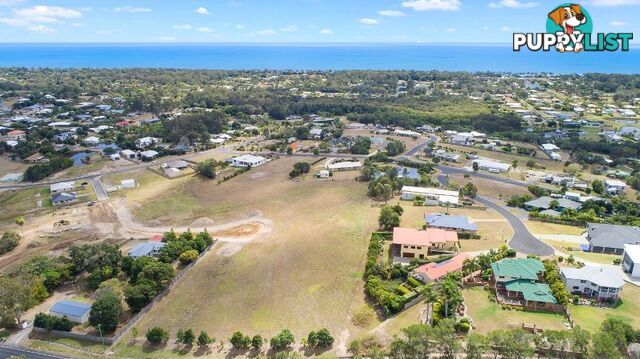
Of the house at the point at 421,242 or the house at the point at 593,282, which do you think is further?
the house at the point at 421,242

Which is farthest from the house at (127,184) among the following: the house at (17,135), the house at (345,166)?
the house at (17,135)

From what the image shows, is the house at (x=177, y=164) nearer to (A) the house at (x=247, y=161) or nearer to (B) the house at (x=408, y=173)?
(A) the house at (x=247, y=161)

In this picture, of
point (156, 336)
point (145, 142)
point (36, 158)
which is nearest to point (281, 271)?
point (156, 336)

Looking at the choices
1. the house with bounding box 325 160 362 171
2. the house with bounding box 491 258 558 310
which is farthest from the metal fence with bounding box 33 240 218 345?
the house with bounding box 325 160 362 171

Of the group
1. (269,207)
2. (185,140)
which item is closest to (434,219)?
(269,207)

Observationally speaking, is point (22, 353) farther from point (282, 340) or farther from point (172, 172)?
point (172, 172)
